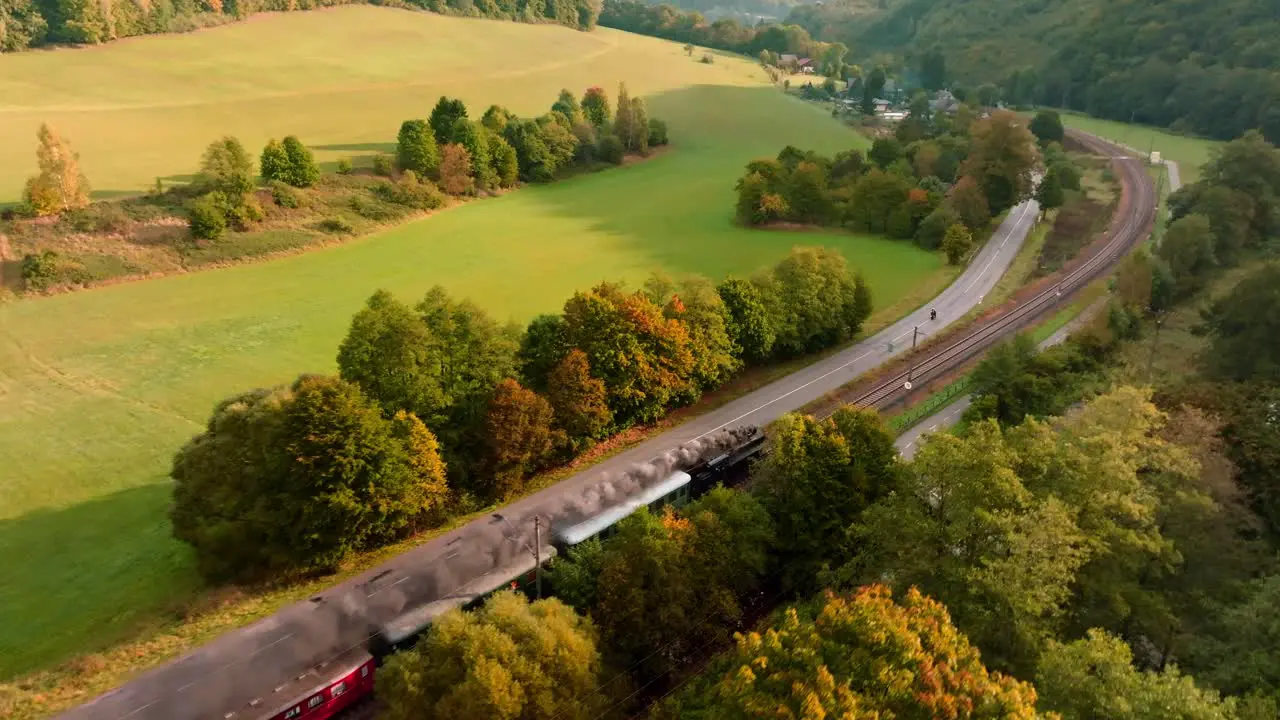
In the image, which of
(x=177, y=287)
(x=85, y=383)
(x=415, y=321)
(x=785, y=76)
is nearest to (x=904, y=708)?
(x=415, y=321)

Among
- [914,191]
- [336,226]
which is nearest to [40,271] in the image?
[336,226]

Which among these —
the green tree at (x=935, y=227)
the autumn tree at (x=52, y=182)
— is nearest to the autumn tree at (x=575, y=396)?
the autumn tree at (x=52, y=182)

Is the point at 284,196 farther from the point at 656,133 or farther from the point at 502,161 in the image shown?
the point at 656,133

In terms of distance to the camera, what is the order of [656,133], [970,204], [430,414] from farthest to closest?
1. [656,133]
2. [970,204]
3. [430,414]

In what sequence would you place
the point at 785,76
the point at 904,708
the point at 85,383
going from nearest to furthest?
the point at 904,708
the point at 85,383
the point at 785,76

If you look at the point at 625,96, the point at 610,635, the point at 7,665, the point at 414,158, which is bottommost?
the point at 7,665

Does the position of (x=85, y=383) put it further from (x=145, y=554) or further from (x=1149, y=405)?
(x=1149, y=405)

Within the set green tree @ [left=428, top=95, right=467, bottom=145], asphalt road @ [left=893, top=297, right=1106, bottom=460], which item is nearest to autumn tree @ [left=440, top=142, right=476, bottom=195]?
green tree @ [left=428, top=95, right=467, bottom=145]
